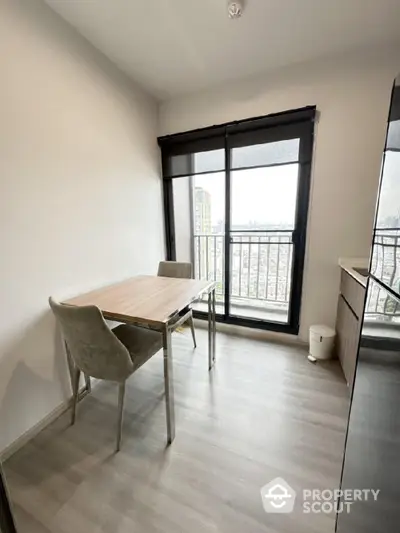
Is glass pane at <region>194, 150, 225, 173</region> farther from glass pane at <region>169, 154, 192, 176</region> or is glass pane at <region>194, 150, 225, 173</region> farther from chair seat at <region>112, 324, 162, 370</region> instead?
chair seat at <region>112, 324, 162, 370</region>

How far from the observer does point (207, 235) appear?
3.64m

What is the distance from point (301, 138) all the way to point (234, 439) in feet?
7.91

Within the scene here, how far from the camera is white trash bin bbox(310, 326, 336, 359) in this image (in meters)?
2.22

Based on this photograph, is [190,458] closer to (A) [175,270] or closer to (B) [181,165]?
(A) [175,270]

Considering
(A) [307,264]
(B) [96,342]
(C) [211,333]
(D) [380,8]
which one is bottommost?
(C) [211,333]

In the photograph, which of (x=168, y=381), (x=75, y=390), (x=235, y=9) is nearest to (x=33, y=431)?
(x=75, y=390)

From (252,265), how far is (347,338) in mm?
1654

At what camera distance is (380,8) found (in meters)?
1.54

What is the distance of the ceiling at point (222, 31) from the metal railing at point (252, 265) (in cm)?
168

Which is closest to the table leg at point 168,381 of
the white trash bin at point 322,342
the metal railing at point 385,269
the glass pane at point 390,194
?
the metal railing at point 385,269

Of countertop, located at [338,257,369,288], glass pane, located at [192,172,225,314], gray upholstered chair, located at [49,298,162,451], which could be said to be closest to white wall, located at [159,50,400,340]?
countertop, located at [338,257,369,288]

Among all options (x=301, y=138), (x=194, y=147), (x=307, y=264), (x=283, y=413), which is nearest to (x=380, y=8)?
(x=301, y=138)

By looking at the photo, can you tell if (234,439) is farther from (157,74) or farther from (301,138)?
(157,74)

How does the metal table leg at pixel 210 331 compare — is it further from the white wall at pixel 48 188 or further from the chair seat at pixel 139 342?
the white wall at pixel 48 188
